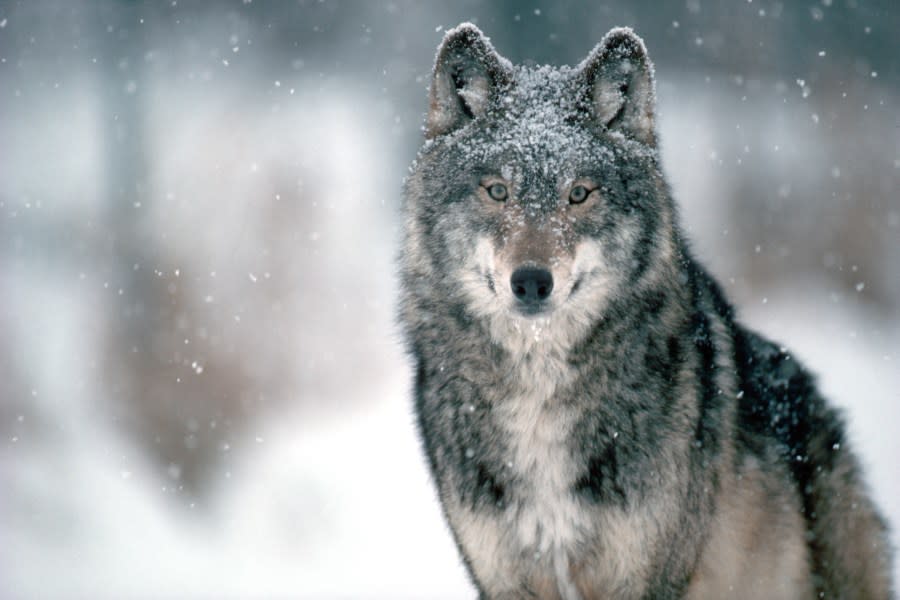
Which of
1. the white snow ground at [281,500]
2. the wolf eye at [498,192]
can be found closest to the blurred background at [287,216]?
the white snow ground at [281,500]

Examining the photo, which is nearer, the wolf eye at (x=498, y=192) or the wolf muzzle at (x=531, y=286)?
the wolf muzzle at (x=531, y=286)

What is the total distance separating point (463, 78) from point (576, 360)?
110 centimetres

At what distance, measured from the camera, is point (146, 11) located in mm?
9453

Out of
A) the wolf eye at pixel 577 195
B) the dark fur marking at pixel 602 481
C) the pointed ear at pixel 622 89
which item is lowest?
the dark fur marking at pixel 602 481

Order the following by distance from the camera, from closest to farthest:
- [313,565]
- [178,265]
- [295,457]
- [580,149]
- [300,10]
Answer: [580,149] → [313,565] → [295,457] → [178,265] → [300,10]

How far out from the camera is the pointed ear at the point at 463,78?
132 inches

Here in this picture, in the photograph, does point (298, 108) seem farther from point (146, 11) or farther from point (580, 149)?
point (580, 149)

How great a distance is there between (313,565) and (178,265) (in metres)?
3.38

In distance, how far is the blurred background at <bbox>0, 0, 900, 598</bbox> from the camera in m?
7.96

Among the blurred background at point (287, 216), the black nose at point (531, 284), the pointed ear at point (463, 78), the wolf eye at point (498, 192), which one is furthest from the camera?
the blurred background at point (287, 216)

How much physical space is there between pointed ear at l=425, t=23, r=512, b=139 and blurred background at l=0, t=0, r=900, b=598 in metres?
4.60

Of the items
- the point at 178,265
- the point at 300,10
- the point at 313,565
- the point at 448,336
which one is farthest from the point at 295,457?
the point at 448,336

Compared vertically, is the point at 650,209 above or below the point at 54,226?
below

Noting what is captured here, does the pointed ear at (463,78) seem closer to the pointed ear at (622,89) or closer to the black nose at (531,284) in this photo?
the pointed ear at (622,89)
